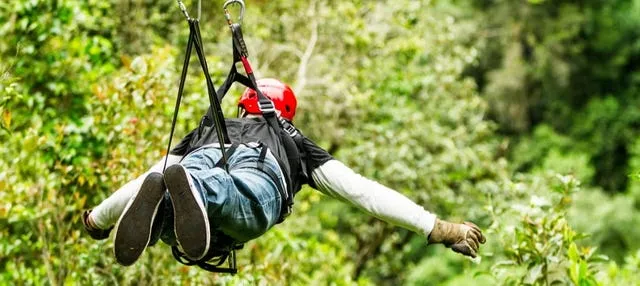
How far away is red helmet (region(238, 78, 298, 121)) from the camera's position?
4.17 metres

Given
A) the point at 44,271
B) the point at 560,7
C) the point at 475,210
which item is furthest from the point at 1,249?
the point at 560,7

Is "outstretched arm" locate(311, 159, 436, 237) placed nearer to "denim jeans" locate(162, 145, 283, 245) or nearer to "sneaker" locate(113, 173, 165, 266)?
"denim jeans" locate(162, 145, 283, 245)

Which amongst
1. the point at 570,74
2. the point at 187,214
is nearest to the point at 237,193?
the point at 187,214

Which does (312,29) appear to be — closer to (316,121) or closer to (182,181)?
(316,121)

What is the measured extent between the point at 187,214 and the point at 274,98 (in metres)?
1.09

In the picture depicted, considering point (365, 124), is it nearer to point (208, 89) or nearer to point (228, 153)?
point (228, 153)

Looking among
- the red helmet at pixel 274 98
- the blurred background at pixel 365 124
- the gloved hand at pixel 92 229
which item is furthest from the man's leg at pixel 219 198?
the blurred background at pixel 365 124

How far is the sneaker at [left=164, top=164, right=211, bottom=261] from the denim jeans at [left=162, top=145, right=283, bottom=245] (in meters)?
0.07

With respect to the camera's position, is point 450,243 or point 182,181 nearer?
point 182,181

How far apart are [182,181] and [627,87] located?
18631 millimetres

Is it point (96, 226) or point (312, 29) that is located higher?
point (96, 226)

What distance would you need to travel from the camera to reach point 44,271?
5.66 metres

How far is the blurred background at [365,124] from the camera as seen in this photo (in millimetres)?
5645

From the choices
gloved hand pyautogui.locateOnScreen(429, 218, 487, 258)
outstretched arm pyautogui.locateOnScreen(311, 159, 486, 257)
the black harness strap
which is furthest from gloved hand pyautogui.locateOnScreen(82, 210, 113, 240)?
gloved hand pyautogui.locateOnScreen(429, 218, 487, 258)
